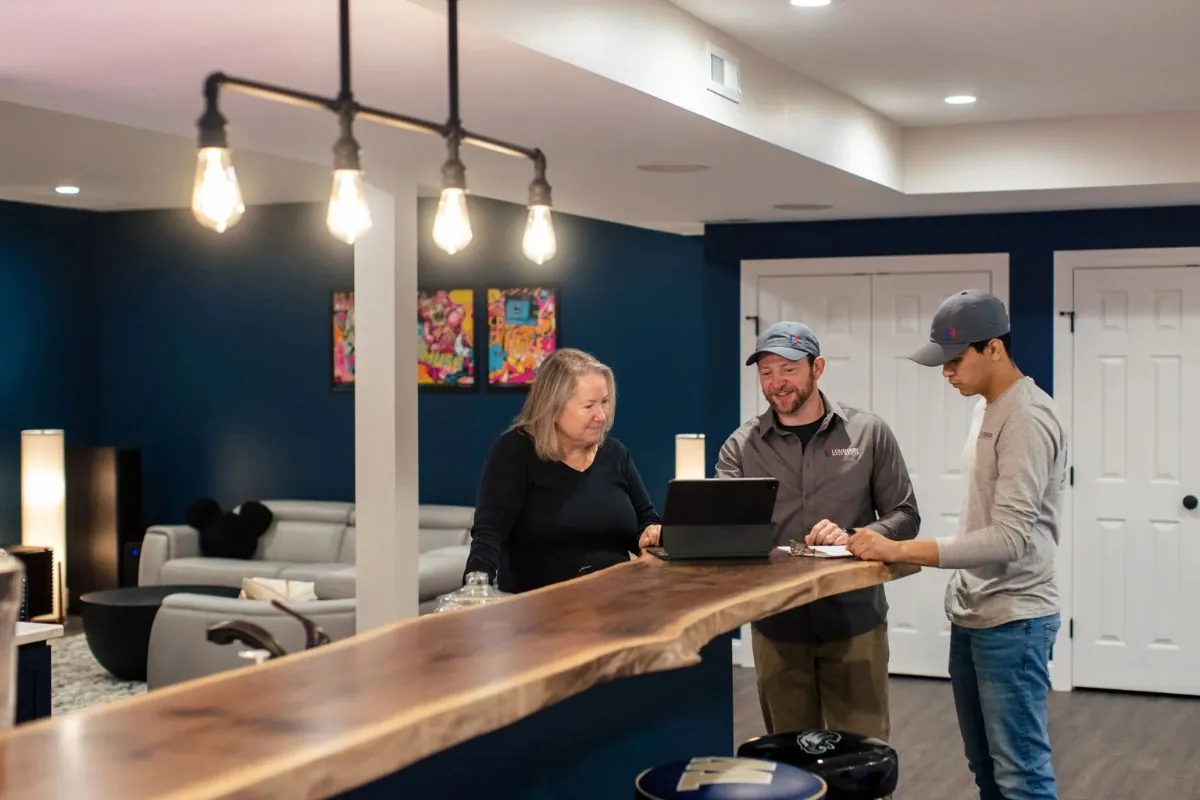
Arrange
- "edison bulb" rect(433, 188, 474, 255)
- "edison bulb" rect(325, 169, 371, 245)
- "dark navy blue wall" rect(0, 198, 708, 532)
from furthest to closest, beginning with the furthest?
1. "dark navy blue wall" rect(0, 198, 708, 532)
2. "edison bulb" rect(433, 188, 474, 255)
3. "edison bulb" rect(325, 169, 371, 245)

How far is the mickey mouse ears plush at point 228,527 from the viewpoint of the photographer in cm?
942

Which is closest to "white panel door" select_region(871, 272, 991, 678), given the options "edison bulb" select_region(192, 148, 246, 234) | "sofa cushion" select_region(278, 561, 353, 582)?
"sofa cushion" select_region(278, 561, 353, 582)

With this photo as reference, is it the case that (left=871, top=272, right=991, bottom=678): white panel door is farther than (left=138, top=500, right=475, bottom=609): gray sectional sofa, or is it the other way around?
(left=138, top=500, right=475, bottom=609): gray sectional sofa

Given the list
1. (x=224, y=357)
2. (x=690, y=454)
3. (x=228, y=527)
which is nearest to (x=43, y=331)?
(x=224, y=357)

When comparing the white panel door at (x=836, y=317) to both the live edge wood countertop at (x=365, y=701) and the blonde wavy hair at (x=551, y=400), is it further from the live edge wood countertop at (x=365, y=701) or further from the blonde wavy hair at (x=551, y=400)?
the live edge wood countertop at (x=365, y=701)

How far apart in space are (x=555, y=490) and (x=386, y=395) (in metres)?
2.04

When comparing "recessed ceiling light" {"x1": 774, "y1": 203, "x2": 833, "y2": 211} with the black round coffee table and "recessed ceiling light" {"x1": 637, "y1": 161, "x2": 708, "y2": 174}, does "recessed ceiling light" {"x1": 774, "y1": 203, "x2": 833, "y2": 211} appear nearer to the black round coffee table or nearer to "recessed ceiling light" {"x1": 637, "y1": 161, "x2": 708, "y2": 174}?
"recessed ceiling light" {"x1": 637, "y1": 161, "x2": 708, "y2": 174}

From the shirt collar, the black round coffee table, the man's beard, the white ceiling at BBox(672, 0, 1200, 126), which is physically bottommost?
the black round coffee table

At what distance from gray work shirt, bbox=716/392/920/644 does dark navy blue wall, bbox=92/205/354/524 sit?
6222 mm

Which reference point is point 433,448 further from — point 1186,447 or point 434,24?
point 434,24

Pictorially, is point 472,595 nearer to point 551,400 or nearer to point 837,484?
point 551,400

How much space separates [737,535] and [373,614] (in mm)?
2731

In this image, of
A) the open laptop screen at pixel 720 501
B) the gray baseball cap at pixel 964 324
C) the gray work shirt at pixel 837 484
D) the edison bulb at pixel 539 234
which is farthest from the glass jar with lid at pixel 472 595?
the gray baseball cap at pixel 964 324

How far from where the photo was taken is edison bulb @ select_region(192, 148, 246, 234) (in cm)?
246
